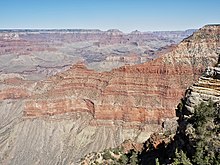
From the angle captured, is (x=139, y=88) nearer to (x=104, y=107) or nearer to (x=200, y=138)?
(x=104, y=107)

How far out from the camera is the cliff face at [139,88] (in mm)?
77500

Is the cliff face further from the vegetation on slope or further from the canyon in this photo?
the vegetation on slope

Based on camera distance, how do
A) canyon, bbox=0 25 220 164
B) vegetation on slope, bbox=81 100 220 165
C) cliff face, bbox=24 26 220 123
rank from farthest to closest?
cliff face, bbox=24 26 220 123, canyon, bbox=0 25 220 164, vegetation on slope, bbox=81 100 220 165

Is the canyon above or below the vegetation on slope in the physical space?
below

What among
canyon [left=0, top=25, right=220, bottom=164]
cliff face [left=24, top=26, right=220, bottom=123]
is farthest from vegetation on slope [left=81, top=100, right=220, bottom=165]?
cliff face [left=24, top=26, right=220, bottom=123]

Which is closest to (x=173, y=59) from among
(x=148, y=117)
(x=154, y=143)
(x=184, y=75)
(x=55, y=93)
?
(x=184, y=75)

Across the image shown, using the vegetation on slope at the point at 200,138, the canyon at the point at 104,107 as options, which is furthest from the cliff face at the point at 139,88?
the vegetation on slope at the point at 200,138

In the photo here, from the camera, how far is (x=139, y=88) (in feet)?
265

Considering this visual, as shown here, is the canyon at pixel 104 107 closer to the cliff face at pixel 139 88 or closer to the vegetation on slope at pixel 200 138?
the cliff face at pixel 139 88

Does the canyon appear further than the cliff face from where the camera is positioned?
No

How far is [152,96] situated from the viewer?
3123 inches

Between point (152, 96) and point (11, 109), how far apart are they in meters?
43.8

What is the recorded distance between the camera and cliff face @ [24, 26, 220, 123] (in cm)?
7750

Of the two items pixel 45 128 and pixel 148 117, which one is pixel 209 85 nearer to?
pixel 148 117
